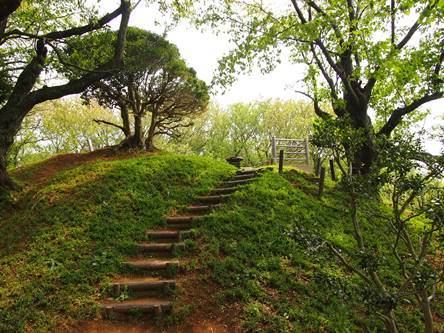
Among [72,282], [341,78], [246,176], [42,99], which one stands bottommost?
[72,282]

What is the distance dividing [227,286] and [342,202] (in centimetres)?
662

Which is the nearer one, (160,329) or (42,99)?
(160,329)

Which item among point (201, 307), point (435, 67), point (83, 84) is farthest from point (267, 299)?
point (435, 67)

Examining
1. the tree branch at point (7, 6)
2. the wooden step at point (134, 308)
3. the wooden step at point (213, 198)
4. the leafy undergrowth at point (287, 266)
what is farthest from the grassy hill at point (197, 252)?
the tree branch at point (7, 6)

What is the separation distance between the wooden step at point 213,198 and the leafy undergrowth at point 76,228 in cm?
40

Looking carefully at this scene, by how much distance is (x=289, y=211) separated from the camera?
934cm

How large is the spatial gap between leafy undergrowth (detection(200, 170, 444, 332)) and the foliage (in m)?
23.3

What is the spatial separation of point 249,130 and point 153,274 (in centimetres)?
2859

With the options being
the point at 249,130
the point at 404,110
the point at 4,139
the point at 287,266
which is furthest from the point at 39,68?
the point at 249,130

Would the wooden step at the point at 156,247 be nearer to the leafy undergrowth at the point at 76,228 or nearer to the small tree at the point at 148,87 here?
the leafy undergrowth at the point at 76,228

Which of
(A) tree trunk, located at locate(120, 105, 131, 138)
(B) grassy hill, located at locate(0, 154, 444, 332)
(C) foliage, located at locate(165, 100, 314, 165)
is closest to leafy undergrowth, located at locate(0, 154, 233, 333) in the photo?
(B) grassy hill, located at locate(0, 154, 444, 332)

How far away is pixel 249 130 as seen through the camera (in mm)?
34219

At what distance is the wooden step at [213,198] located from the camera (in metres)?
9.63

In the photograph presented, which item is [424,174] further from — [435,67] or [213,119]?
[213,119]
